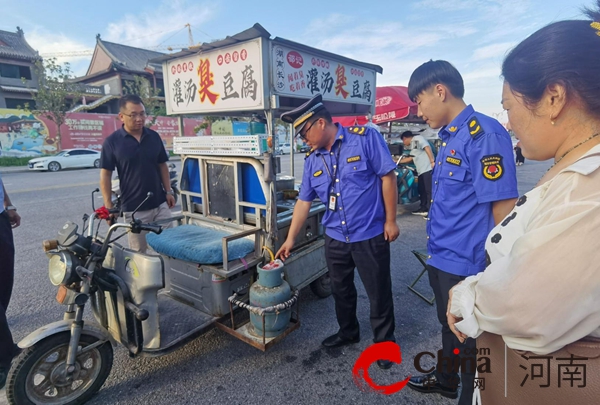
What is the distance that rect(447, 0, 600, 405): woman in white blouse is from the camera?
750 mm

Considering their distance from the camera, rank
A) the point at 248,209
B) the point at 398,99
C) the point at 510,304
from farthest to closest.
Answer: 1. the point at 398,99
2. the point at 248,209
3. the point at 510,304

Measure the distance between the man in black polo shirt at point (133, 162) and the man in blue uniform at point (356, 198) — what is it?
1.55 meters

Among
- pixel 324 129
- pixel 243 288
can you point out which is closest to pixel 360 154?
pixel 324 129

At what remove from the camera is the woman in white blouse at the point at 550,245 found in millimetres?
750

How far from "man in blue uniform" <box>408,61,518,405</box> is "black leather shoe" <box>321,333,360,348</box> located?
0.83 meters

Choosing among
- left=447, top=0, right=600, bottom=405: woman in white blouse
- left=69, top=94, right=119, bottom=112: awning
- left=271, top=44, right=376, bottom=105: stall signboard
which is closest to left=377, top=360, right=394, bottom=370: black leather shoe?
left=447, top=0, right=600, bottom=405: woman in white blouse

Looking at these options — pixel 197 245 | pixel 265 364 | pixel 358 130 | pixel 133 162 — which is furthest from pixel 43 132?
pixel 358 130

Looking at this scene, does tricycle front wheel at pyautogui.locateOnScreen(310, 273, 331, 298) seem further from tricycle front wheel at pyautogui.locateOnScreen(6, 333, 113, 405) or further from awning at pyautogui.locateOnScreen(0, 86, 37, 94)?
awning at pyautogui.locateOnScreen(0, 86, 37, 94)

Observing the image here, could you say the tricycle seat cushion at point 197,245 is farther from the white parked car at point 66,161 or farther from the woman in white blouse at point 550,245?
the white parked car at point 66,161

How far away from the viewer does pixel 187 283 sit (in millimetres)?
2771

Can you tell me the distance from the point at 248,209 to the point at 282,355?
1264 millimetres

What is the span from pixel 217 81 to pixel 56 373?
240 centimetres

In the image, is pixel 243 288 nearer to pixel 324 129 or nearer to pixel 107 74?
pixel 324 129

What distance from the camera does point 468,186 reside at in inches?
69.9
